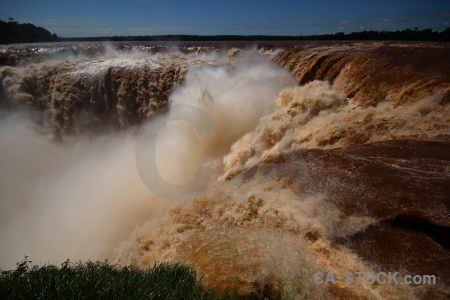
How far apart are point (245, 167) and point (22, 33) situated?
2236 inches

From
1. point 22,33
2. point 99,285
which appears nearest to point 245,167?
point 99,285

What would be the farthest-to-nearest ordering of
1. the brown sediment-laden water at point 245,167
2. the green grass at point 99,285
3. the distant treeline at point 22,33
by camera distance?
1. the distant treeline at point 22,33
2. the brown sediment-laden water at point 245,167
3. the green grass at point 99,285

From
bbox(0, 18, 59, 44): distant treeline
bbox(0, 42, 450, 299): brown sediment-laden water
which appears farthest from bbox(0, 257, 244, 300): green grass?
bbox(0, 18, 59, 44): distant treeline

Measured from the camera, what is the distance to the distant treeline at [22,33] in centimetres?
4272

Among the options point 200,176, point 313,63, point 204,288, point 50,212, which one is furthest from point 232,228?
point 313,63

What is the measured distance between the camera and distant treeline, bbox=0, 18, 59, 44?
Answer: 140 feet

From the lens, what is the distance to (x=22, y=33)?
46.7 m

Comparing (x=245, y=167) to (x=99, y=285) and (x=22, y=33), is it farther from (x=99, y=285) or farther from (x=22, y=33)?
(x=22, y=33)

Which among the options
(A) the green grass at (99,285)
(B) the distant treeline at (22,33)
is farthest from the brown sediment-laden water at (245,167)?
(B) the distant treeline at (22,33)

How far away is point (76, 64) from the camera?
15672 millimetres

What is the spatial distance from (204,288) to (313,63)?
29.6 ft

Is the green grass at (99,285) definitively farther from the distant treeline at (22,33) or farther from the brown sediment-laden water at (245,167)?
the distant treeline at (22,33)

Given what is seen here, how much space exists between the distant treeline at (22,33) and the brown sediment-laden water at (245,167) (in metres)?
37.0

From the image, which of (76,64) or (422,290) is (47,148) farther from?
(422,290)
